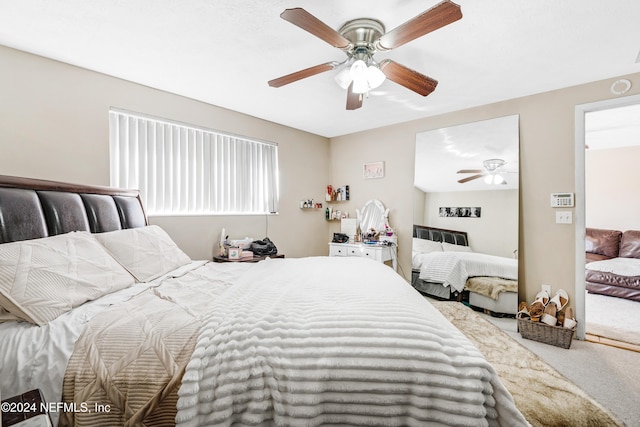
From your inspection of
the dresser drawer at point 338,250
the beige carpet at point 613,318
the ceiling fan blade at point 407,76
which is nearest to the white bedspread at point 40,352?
the ceiling fan blade at point 407,76

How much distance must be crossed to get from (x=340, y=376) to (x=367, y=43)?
1.93 m

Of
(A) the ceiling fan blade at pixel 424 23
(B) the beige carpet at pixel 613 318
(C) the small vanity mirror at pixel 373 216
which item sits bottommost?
(B) the beige carpet at pixel 613 318

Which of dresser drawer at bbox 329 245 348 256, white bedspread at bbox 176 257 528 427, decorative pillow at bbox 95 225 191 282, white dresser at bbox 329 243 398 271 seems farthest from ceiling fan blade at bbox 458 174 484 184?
decorative pillow at bbox 95 225 191 282

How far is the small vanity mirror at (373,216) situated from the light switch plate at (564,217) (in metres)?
1.84

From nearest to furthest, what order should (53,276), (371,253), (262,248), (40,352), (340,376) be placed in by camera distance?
1. (340,376)
2. (40,352)
3. (53,276)
4. (262,248)
5. (371,253)

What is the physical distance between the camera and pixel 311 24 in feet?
4.67

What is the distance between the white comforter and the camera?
9.69 ft

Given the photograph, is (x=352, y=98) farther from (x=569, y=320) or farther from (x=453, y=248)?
(x=569, y=320)

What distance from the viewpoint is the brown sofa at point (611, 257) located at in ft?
11.7

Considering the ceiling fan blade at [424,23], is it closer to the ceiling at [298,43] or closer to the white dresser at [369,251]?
the ceiling at [298,43]

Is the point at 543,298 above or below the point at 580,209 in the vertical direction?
below

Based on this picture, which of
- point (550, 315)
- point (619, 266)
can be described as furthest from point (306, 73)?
point (619, 266)

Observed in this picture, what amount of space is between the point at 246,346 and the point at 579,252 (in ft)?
10.5

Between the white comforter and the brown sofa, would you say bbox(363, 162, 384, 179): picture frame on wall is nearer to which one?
the white comforter
